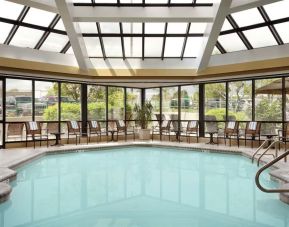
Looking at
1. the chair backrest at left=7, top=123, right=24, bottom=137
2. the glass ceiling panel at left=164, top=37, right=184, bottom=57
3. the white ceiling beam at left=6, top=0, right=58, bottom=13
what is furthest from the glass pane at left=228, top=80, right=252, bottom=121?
the chair backrest at left=7, top=123, right=24, bottom=137

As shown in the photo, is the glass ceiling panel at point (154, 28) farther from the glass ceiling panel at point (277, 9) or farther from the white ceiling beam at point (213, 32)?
the glass ceiling panel at point (277, 9)

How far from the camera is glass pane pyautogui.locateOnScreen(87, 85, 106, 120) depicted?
14.1m

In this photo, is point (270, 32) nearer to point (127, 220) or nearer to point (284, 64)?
point (284, 64)

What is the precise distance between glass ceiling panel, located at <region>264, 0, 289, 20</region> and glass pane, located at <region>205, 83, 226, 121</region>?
13.6 ft

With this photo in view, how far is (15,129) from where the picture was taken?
11.0 m

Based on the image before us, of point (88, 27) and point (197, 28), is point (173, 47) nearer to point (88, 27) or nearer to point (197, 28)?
point (197, 28)

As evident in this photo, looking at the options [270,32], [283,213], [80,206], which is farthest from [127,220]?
[270,32]

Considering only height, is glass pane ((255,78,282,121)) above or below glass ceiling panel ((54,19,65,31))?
below

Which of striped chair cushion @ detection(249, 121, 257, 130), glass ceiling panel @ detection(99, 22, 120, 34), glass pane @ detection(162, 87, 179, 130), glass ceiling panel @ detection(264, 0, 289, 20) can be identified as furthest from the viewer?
glass pane @ detection(162, 87, 179, 130)

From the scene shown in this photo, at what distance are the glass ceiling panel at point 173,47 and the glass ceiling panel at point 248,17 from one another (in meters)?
2.46

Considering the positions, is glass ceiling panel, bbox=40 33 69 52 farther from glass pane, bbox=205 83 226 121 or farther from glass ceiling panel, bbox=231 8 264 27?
glass pane, bbox=205 83 226 121

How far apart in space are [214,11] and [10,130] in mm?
8214

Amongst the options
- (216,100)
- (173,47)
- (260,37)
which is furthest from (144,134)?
(260,37)

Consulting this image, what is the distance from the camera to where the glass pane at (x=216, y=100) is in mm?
13009
